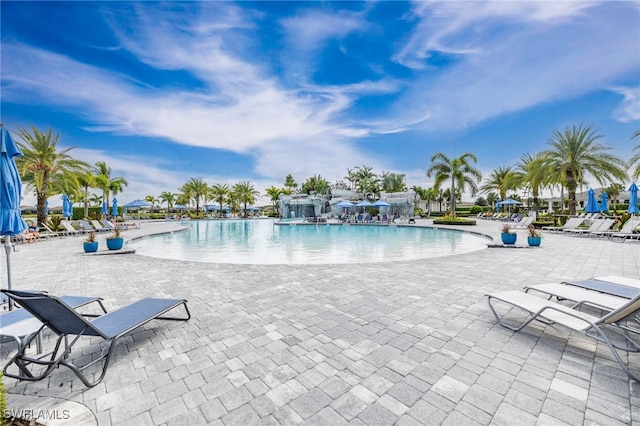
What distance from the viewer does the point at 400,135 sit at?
33406 millimetres

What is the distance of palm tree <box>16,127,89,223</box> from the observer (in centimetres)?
1677

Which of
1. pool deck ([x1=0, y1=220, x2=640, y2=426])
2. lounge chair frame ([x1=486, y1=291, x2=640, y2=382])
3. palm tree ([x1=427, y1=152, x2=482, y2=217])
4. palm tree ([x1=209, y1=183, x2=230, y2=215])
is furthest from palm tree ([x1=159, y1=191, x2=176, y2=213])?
lounge chair frame ([x1=486, y1=291, x2=640, y2=382])

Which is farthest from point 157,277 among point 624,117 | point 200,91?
point 624,117

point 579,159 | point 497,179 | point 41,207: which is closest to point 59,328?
point 41,207

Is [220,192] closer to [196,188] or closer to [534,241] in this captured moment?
[196,188]

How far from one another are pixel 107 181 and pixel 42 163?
19.2 meters

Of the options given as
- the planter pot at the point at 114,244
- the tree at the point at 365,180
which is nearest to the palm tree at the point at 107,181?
the planter pot at the point at 114,244

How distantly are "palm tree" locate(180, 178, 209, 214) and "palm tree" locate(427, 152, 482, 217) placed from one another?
36.6 meters

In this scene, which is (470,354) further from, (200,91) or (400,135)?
(400,135)

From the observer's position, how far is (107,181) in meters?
34.3

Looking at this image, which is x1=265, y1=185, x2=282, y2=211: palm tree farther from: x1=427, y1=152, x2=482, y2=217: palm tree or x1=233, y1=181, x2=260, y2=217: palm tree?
x1=427, y1=152, x2=482, y2=217: palm tree

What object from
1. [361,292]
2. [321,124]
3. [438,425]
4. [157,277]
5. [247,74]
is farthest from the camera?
[321,124]

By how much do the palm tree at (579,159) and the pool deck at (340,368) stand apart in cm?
1925

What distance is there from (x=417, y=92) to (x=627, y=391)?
73.2ft
